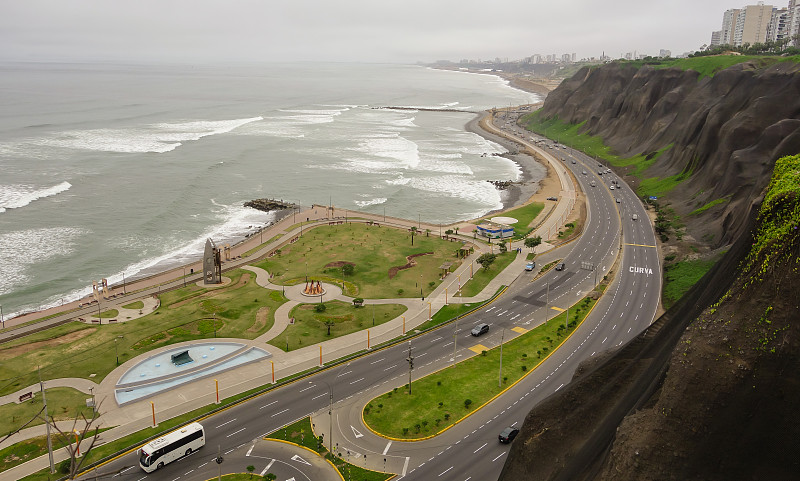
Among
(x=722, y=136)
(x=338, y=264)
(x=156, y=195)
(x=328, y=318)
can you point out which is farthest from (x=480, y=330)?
(x=156, y=195)

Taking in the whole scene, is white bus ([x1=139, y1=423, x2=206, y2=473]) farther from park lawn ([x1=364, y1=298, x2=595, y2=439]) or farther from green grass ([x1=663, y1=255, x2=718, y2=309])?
green grass ([x1=663, y1=255, x2=718, y2=309])

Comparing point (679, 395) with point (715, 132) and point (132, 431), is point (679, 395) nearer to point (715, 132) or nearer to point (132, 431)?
point (132, 431)

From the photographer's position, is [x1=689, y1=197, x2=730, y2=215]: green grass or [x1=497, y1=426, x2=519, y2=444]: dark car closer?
[x1=497, y1=426, x2=519, y2=444]: dark car

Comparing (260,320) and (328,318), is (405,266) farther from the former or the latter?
(260,320)

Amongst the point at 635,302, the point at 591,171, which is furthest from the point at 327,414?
the point at 591,171

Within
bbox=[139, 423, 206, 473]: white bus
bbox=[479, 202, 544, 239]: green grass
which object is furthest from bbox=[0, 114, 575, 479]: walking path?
bbox=[479, 202, 544, 239]: green grass
